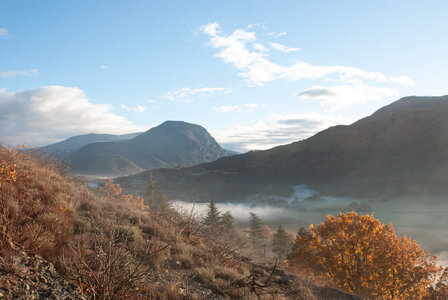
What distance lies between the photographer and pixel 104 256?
3.60 meters

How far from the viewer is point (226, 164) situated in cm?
15275

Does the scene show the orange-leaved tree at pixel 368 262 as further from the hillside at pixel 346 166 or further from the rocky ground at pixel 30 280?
the hillside at pixel 346 166

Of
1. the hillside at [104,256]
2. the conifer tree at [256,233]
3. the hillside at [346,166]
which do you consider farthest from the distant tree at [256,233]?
the hillside at [346,166]

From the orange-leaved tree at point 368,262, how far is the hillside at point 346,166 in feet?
251

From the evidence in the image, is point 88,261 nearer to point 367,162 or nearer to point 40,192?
point 40,192

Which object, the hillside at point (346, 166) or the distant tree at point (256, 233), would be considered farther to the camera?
the hillside at point (346, 166)

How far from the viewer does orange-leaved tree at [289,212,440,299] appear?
20672 millimetres

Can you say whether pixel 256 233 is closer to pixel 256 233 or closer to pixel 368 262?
pixel 256 233

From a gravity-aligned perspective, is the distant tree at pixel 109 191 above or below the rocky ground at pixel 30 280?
below

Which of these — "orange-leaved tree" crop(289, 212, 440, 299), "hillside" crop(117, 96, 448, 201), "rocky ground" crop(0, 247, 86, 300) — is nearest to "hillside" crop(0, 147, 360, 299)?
"rocky ground" crop(0, 247, 86, 300)

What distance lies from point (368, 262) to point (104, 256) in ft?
81.4

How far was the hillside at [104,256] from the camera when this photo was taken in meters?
2.88

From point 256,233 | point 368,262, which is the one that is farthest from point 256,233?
point 368,262

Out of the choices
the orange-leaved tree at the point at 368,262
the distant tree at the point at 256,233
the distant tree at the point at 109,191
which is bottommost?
the distant tree at the point at 256,233
